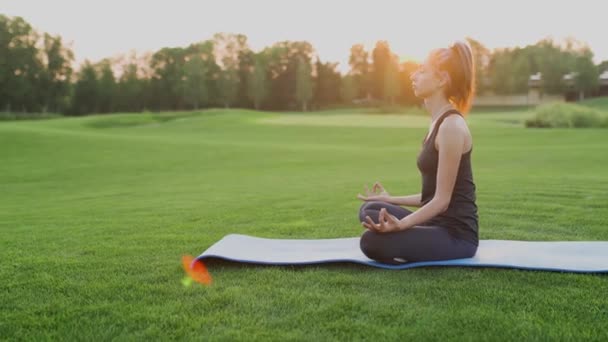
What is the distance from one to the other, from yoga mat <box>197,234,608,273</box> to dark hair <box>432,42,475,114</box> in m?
1.08

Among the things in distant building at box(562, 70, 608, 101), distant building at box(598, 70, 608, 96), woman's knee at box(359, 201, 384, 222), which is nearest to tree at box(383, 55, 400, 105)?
distant building at box(562, 70, 608, 101)

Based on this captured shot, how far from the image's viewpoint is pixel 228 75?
195ft

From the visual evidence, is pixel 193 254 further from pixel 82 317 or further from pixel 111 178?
pixel 111 178

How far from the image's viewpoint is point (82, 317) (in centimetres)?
291

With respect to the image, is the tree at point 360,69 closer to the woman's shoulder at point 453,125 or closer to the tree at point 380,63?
the tree at point 380,63

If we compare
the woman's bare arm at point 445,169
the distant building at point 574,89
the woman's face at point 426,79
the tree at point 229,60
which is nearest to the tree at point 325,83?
the tree at point 229,60

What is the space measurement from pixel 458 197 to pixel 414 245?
0.47 meters

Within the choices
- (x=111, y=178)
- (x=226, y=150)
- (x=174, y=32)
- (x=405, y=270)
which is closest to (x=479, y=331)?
(x=405, y=270)

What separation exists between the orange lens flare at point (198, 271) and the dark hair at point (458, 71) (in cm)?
209

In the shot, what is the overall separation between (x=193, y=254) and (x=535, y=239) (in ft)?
9.95

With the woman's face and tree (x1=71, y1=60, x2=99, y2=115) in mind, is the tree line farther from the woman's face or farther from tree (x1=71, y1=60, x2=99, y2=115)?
the woman's face

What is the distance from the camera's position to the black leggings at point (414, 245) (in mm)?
3695

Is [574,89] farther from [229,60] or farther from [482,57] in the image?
[229,60]

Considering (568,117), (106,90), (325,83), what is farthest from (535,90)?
(106,90)
